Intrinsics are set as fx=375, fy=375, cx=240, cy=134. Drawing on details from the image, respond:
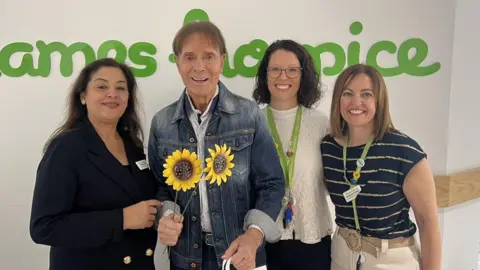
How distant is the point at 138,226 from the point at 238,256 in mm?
465

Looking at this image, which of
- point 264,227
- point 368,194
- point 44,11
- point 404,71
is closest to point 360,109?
point 368,194

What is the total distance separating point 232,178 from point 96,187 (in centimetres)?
57

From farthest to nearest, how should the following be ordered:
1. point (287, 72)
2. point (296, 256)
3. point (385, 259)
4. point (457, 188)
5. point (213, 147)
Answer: point (457, 188) → point (287, 72) → point (296, 256) → point (385, 259) → point (213, 147)

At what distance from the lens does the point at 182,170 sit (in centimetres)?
139

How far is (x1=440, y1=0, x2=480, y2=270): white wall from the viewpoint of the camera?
2609 mm

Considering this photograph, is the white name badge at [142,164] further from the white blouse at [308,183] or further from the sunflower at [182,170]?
the white blouse at [308,183]

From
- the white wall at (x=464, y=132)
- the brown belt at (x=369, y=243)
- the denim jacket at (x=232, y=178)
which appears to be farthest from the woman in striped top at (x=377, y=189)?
the white wall at (x=464, y=132)

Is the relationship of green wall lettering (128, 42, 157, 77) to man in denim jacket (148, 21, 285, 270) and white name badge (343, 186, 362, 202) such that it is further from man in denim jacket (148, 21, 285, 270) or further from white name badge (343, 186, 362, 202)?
white name badge (343, 186, 362, 202)

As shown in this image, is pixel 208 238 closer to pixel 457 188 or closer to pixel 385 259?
pixel 385 259

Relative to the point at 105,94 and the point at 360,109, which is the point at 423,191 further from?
the point at 105,94

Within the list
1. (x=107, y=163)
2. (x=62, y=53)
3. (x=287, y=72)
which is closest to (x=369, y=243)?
(x=287, y=72)

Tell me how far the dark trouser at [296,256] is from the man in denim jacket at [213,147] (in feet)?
0.91

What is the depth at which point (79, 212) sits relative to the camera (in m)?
1.55

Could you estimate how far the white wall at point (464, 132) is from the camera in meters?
2.61
